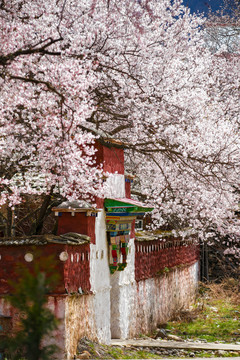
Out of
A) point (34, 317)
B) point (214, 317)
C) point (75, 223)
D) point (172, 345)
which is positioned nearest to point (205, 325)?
point (214, 317)

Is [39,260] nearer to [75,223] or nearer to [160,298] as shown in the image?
[75,223]

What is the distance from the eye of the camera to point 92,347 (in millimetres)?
11367

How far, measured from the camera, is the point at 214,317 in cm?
2061

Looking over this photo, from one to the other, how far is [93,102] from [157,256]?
7.01m

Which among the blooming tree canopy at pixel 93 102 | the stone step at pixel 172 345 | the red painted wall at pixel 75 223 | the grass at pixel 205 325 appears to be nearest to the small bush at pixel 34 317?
the blooming tree canopy at pixel 93 102

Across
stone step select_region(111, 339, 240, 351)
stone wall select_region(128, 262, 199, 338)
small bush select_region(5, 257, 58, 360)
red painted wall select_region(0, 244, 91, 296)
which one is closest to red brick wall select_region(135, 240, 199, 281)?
stone wall select_region(128, 262, 199, 338)

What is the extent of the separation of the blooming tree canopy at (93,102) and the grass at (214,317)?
378cm

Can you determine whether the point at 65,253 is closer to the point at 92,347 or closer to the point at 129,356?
the point at 92,347

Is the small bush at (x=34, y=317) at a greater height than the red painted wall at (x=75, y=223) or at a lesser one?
lesser

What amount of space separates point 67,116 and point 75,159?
1.05 meters

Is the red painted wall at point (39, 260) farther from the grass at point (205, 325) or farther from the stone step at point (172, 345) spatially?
the stone step at point (172, 345)

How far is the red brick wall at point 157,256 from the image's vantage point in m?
17.1

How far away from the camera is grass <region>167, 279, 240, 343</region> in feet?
58.3

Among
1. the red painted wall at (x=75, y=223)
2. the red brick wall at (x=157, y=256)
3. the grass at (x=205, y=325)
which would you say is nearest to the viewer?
the red painted wall at (x=75, y=223)
